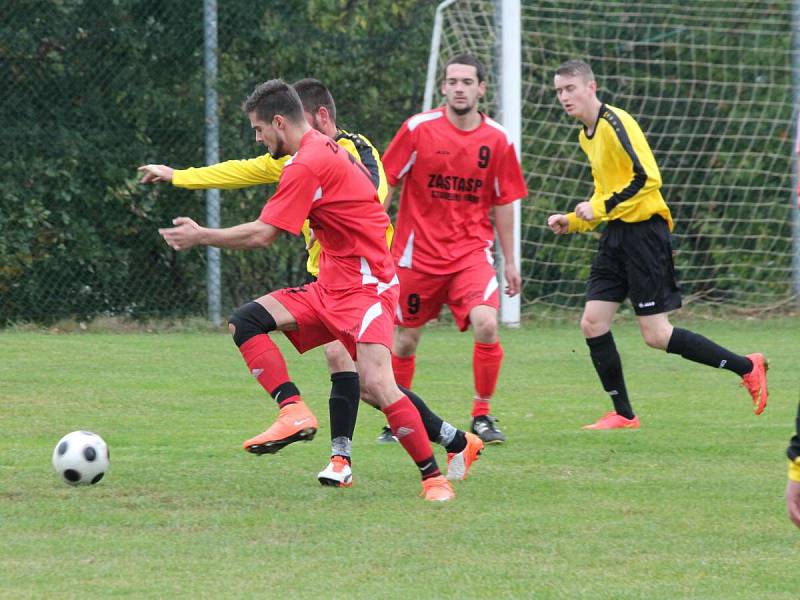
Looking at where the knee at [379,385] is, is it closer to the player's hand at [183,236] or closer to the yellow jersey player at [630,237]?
the player's hand at [183,236]

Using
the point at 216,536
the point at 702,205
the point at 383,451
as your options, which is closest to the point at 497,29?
the point at 702,205

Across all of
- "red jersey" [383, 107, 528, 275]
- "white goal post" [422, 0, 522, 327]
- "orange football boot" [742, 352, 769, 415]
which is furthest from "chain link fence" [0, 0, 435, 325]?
"orange football boot" [742, 352, 769, 415]

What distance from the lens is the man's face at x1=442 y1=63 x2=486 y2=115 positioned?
7.28 metres

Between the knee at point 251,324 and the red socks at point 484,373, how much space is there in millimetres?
1703

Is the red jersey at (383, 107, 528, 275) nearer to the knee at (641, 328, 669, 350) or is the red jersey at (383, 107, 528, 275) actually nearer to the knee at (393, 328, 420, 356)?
the knee at (393, 328, 420, 356)

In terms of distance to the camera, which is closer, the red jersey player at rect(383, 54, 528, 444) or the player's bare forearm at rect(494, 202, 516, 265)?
the red jersey player at rect(383, 54, 528, 444)

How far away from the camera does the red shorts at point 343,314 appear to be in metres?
5.61

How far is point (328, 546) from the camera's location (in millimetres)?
4715

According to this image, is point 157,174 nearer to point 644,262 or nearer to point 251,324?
point 251,324

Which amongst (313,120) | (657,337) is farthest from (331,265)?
(657,337)

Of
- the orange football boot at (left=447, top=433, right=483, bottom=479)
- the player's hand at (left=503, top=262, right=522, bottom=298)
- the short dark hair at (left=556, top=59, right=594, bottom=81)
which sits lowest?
the orange football boot at (left=447, top=433, right=483, bottom=479)

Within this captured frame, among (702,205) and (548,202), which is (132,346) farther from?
(702,205)

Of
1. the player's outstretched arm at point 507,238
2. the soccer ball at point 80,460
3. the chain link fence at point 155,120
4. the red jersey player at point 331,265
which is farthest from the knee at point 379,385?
the chain link fence at point 155,120

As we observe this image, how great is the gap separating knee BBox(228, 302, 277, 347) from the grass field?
63cm
